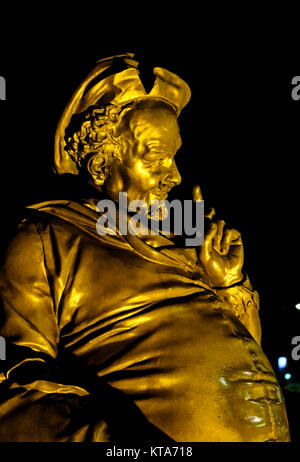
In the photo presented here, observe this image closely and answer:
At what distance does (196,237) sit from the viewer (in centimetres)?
321

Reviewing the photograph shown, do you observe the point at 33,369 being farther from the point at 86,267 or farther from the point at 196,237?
the point at 196,237

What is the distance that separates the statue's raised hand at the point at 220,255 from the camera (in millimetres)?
3115

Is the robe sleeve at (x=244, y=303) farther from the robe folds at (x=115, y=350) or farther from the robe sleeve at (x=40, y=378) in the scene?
the robe sleeve at (x=40, y=378)

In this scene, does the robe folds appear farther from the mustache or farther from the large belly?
the mustache

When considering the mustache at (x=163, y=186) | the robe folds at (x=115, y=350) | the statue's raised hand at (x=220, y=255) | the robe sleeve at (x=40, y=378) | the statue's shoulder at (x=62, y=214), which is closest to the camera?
the robe sleeve at (x=40, y=378)

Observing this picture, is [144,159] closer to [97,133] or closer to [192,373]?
[97,133]

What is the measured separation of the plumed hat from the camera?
3.21 m

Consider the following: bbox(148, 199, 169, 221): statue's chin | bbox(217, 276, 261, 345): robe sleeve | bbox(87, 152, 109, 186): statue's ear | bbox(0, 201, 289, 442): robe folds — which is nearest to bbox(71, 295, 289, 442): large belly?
bbox(0, 201, 289, 442): robe folds

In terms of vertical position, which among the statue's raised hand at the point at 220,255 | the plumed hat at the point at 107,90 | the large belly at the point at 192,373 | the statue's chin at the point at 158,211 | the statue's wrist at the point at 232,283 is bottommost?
the large belly at the point at 192,373

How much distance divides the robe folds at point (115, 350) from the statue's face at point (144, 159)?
1.16ft

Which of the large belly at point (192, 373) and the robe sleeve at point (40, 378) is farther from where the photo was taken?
the large belly at point (192, 373)

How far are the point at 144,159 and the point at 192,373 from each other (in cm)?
118

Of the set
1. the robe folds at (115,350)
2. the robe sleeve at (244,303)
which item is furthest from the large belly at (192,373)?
the robe sleeve at (244,303)
